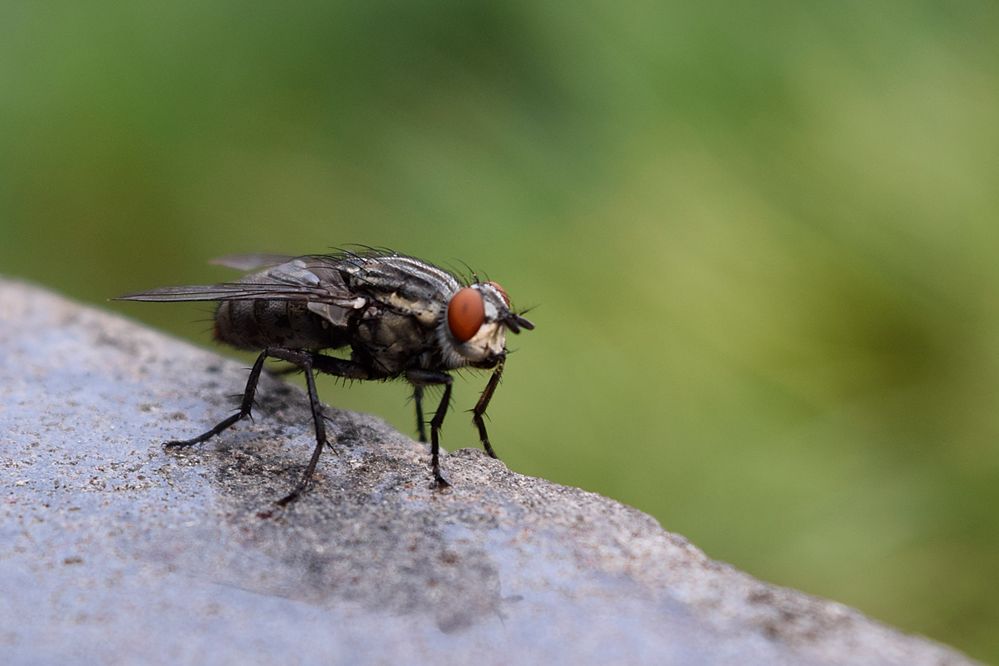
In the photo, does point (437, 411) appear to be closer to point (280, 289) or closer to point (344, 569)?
point (280, 289)

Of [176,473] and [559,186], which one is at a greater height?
[559,186]

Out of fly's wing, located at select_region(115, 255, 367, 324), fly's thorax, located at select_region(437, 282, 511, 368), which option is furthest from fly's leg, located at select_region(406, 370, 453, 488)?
fly's wing, located at select_region(115, 255, 367, 324)

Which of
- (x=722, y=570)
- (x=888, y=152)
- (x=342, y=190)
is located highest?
(x=888, y=152)

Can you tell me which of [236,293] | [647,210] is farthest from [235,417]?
[647,210]

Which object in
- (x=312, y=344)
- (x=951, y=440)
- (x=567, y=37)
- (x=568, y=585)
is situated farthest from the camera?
(x=567, y=37)

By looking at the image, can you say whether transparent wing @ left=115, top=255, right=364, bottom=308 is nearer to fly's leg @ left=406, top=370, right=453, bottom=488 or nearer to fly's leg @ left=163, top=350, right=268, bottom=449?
fly's leg @ left=163, top=350, right=268, bottom=449

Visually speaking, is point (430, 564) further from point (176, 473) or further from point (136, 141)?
point (136, 141)

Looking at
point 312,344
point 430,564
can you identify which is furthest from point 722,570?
point 312,344
